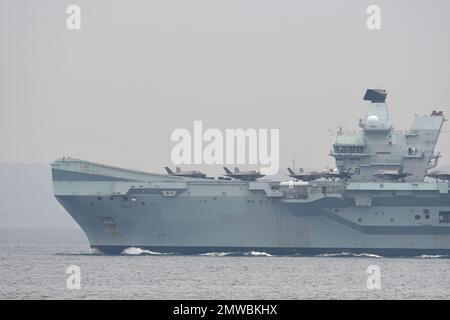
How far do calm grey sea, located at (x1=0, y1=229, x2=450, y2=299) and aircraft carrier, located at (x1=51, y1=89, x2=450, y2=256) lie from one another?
3.26 ft

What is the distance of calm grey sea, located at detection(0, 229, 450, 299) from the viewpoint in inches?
2055

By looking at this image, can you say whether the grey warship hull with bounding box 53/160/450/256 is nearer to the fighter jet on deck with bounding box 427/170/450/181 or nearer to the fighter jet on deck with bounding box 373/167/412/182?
the fighter jet on deck with bounding box 373/167/412/182

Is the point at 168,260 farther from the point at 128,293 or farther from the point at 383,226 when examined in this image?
the point at 128,293

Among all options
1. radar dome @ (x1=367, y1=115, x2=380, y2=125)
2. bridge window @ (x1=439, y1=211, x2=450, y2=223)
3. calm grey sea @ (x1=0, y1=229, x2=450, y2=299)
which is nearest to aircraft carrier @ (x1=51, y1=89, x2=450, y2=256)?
bridge window @ (x1=439, y1=211, x2=450, y2=223)

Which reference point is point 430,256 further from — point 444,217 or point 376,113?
point 376,113

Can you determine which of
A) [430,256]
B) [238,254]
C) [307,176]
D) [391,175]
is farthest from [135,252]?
[430,256]

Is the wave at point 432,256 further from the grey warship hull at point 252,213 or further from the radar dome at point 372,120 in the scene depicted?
the radar dome at point 372,120

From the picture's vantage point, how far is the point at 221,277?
193 ft

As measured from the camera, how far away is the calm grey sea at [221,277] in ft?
171

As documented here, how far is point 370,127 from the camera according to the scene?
74.8 metres

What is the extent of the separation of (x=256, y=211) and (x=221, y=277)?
1423 centimetres

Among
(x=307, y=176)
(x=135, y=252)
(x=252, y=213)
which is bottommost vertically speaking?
(x=135, y=252)

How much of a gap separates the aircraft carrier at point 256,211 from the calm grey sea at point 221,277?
99 cm
